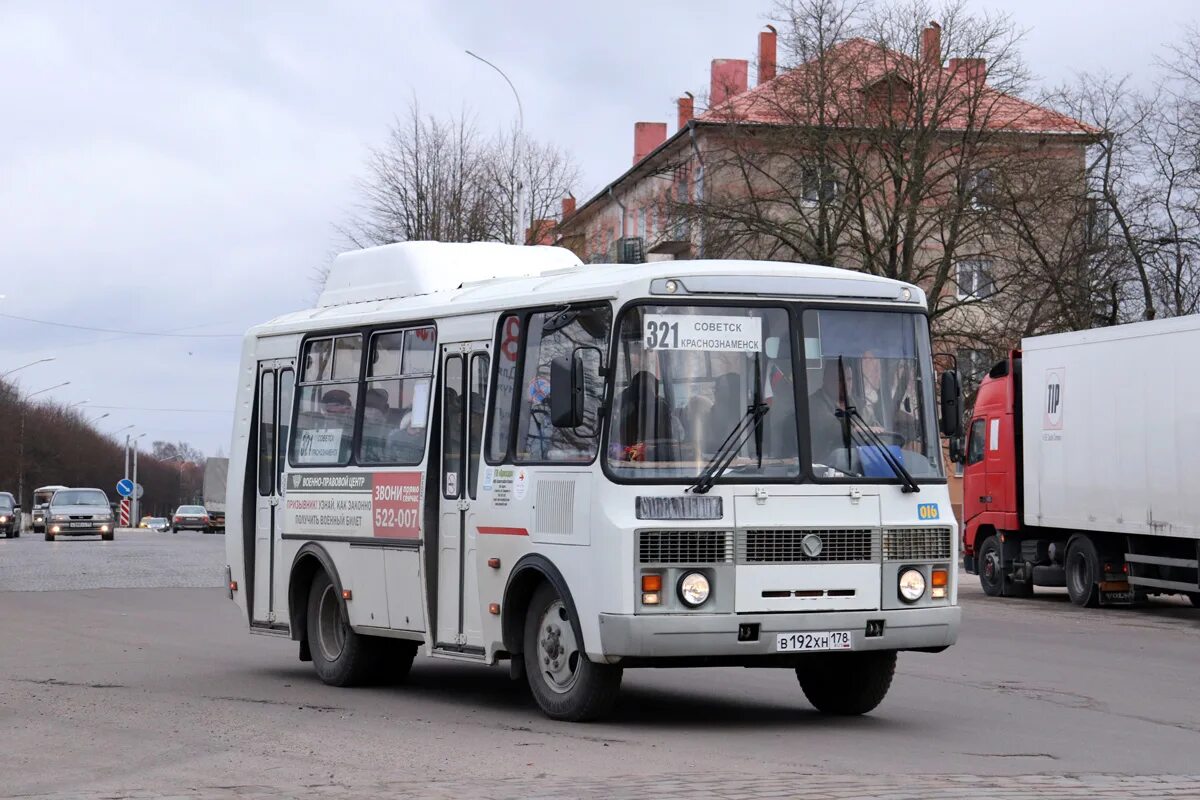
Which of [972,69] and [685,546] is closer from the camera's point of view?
[685,546]

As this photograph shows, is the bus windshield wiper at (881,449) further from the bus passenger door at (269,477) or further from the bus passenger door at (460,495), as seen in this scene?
the bus passenger door at (269,477)

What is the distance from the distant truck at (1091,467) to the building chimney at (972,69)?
18313mm

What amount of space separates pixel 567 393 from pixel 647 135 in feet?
253

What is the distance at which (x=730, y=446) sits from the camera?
1113 centimetres

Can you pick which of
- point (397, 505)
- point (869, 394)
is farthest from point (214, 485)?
point (869, 394)

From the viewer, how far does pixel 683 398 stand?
439 inches

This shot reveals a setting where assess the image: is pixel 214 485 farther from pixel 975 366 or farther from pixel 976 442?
pixel 976 442

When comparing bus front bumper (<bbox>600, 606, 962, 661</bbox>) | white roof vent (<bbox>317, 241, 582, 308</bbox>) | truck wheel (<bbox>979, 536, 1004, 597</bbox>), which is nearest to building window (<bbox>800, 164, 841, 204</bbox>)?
truck wheel (<bbox>979, 536, 1004, 597</bbox>)

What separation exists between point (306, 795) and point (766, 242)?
3850 centimetres

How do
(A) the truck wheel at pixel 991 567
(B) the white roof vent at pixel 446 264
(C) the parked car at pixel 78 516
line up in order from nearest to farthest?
(B) the white roof vent at pixel 446 264, (A) the truck wheel at pixel 991 567, (C) the parked car at pixel 78 516

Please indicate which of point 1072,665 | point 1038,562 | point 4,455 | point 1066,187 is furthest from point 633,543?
point 4,455

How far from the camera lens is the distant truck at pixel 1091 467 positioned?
75.4 ft

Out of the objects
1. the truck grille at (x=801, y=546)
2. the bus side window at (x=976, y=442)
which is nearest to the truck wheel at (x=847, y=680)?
the truck grille at (x=801, y=546)

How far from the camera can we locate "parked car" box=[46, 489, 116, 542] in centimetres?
6500
